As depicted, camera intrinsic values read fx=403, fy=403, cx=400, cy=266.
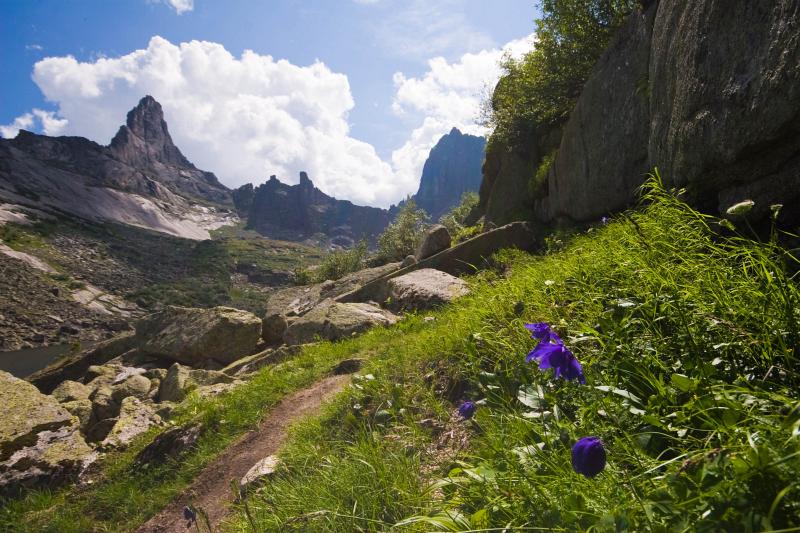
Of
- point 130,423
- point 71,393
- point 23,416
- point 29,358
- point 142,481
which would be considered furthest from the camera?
point 29,358

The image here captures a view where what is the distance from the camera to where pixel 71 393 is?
12.9 meters

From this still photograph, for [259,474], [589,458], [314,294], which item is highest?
[589,458]

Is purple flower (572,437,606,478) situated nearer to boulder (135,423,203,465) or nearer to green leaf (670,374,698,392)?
green leaf (670,374,698,392)

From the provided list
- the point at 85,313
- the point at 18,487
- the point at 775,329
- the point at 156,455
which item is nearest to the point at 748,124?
the point at 775,329

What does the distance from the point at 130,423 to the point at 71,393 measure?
5.39 meters

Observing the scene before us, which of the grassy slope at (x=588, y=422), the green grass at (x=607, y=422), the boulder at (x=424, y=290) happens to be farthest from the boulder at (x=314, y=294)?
the green grass at (x=607, y=422)

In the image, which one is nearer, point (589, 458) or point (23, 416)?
point (589, 458)

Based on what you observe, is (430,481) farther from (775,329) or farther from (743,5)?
(743,5)

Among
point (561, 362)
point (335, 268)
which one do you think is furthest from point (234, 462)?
point (335, 268)

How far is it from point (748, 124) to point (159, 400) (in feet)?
51.9

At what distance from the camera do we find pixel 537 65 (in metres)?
16.6

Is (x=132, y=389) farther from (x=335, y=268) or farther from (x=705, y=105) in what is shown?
(x=335, y=268)

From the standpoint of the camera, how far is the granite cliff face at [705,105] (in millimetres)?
4594

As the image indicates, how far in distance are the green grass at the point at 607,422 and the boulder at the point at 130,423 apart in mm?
5646
